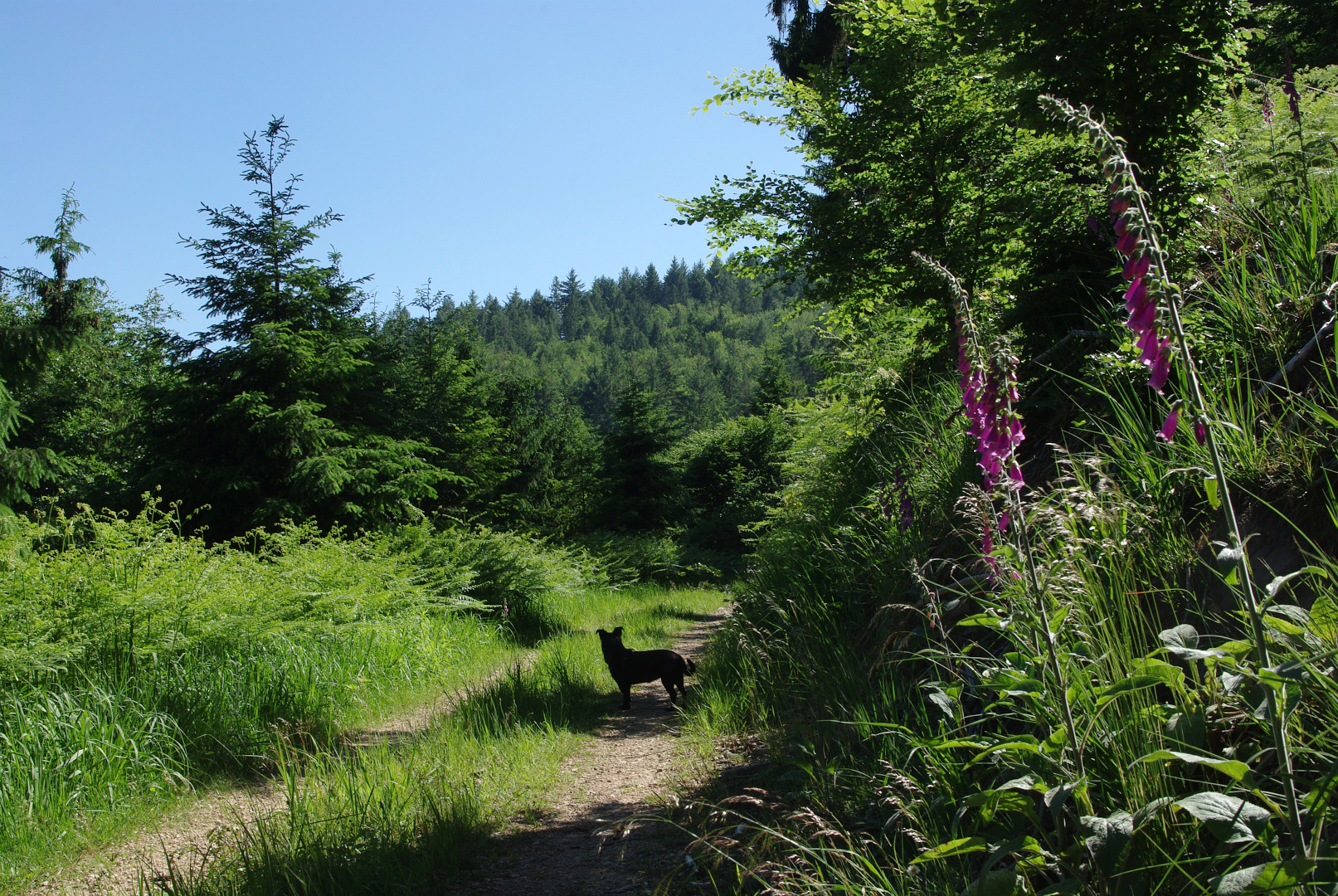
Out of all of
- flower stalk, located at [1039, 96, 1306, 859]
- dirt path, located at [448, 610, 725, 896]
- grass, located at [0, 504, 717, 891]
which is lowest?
dirt path, located at [448, 610, 725, 896]

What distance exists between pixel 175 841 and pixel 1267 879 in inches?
202

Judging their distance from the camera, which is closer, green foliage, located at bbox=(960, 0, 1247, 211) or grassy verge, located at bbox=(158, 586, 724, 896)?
grassy verge, located at bbox=(158, 586, 724, 896)

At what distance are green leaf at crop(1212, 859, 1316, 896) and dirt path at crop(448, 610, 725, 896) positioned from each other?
2052 millimetres

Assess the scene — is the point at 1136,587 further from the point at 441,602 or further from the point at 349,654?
the point at 441,602

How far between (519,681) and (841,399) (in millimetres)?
5467

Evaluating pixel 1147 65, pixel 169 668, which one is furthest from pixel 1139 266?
pixel 169 668

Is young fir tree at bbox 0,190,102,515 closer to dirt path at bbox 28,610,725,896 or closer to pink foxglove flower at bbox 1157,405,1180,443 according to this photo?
dirt path at bbox 28,610,725,896

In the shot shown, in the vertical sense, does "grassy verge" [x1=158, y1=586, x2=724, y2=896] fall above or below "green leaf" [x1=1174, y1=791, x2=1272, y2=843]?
below

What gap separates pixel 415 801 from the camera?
4176 mm

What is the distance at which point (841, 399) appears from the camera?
391 inches

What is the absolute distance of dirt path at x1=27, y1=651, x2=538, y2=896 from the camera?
3.72m

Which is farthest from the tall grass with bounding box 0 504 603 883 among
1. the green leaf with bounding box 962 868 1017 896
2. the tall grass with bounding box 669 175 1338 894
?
the green leaf with bounding box 962 868 1017 896

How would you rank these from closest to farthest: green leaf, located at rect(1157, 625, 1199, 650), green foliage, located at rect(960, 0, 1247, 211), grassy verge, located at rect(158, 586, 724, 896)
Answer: green leaf, located at rect(1157, 625, 1199, 650) → grassy verge, located at rect(158, 586, 724, 896) → green foliage, located at rect(960, 0, 1247, 211)

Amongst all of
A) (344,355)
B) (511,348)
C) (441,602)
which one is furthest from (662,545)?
(511,348)
